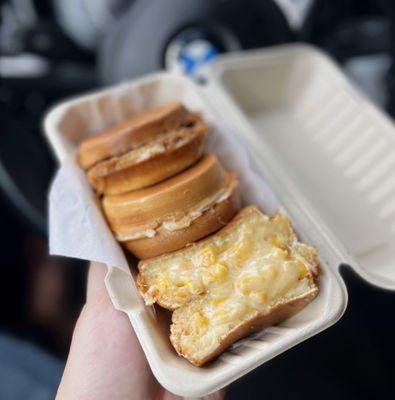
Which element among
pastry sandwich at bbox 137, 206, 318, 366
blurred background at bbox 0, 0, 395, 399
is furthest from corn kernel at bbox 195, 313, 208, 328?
blurred background at bbox 0, 0, 395, 399

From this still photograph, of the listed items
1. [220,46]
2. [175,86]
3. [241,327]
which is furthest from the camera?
[220,46]

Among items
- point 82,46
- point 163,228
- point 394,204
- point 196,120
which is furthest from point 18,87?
point 394,204

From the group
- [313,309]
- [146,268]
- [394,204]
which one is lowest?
[394,204]

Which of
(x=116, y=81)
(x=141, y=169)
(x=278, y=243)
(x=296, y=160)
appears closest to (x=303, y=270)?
(x=278, y=243)

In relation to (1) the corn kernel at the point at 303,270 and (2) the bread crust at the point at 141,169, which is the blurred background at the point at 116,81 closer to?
(1) the corn kernel at the point at 303,270

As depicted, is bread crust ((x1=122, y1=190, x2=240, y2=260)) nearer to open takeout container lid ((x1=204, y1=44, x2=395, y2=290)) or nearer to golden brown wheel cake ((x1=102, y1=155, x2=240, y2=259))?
golden brown wheel cake ((x1=102, y1=155, x2=240, y2=259))

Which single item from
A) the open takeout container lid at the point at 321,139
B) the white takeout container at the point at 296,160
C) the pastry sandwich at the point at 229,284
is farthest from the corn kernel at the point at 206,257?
the open takeout container lid at the point at 321,139

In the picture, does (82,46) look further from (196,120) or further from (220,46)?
(196,120)

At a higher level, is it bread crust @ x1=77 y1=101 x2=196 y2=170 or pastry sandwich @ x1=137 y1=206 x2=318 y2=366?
bread crust @ x1=77 y1=101 x2=196 y2=170
